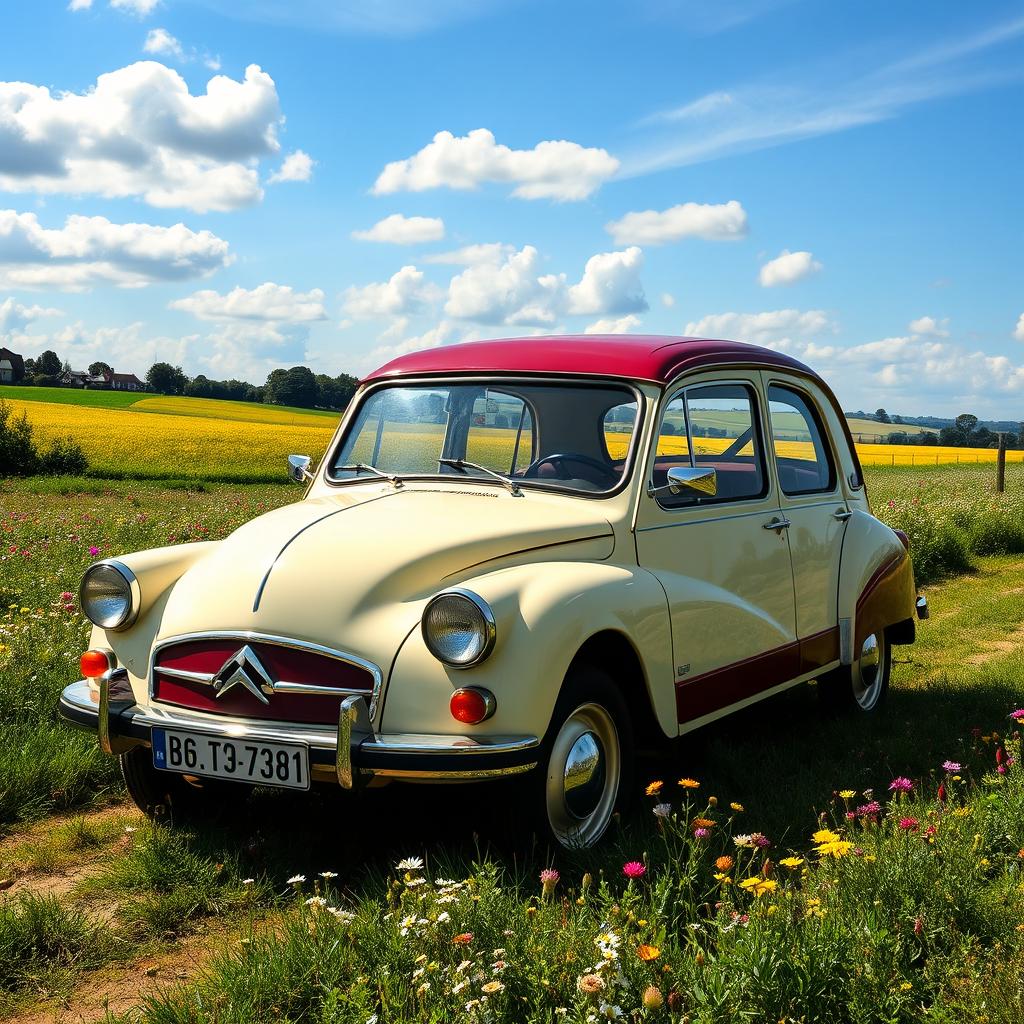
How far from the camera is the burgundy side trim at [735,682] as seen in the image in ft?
14.7

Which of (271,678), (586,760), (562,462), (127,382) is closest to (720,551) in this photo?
(562,462)

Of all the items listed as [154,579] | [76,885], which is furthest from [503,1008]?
[154,579]

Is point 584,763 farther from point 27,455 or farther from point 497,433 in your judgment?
point 27,455

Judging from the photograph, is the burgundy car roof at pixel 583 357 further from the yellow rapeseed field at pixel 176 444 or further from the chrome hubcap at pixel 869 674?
the yellow rapeseed field at pixel 176 444

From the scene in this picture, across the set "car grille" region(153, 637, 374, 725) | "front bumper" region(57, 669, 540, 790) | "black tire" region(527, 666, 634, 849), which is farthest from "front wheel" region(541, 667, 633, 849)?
"car grille" region(153, 637, 374, 725)

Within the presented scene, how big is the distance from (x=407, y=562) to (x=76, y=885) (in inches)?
63.6

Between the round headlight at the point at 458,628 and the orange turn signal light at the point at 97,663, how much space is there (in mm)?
1421

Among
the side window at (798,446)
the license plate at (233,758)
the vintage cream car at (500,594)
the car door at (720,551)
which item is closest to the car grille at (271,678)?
the vintage cream car at (500,594)

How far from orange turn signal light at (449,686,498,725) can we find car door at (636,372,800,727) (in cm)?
113

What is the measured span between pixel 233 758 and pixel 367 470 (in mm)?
1818

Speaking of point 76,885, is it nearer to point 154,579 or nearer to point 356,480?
point 154,579

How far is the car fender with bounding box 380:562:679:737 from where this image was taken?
11.5 feet

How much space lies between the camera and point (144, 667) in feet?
13.4

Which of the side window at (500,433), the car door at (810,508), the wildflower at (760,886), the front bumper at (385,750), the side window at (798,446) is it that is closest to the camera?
the wildflower at (760,886)
